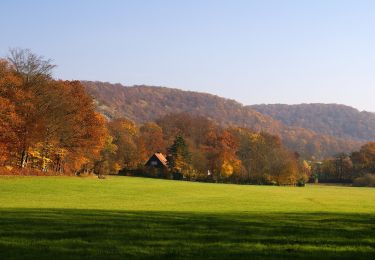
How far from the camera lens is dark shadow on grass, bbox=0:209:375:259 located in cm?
1076

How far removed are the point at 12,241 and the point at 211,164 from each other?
96937 mm

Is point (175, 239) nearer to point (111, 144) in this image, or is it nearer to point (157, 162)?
point (111, 144)

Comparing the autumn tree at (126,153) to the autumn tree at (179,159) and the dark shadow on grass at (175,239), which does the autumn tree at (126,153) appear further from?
the dark shadow on grass at (175,239)

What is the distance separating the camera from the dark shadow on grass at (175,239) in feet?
35.3

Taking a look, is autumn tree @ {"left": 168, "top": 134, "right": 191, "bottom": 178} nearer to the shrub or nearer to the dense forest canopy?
the dense forest canopy

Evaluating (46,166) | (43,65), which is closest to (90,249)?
(43,65)

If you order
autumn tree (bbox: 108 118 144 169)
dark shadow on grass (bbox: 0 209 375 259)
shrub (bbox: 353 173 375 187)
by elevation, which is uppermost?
autumn tree (bbox: 108 118 144 169)

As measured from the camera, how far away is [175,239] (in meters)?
12.6

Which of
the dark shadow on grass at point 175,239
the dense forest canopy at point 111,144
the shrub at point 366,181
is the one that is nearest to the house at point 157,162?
the dense forest canopy at point 111,144

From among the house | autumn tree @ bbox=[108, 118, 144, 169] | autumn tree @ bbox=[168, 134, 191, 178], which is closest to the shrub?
autumn tree @ bbox=[168, 134, 191, 178]

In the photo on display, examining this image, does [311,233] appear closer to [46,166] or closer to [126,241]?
[126,241]

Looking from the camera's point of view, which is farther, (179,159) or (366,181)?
(366,181)

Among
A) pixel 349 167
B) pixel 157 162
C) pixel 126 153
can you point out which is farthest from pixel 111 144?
pixel 349 167

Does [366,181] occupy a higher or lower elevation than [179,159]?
lower
